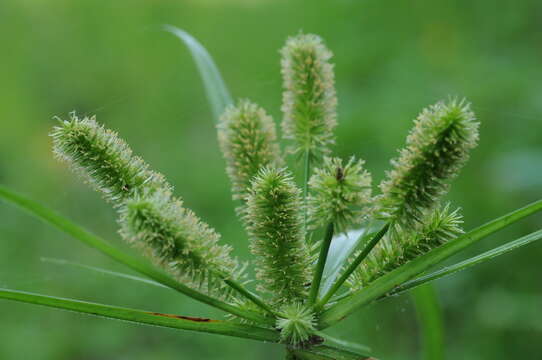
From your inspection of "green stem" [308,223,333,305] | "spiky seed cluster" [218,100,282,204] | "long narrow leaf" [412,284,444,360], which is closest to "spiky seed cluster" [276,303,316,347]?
"green stem" [308,223,333,305]

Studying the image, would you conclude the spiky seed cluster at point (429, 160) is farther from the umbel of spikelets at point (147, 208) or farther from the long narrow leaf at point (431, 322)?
the long narrow leaf at point (431, 322)

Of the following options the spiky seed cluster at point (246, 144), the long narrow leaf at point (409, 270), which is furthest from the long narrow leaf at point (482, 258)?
the spiky seed cluster at point (246, 144)

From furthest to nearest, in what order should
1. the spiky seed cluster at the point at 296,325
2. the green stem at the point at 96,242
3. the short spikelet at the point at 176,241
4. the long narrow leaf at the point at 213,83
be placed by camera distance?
the long narrow leaf at the point at 213,83, the spiky seed cluster at the point at 296,325, the short spikelet at the point at 176,241, the green stem at the point at 96,242

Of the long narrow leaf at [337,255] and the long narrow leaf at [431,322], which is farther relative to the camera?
the long narrow leaf at [431,322]

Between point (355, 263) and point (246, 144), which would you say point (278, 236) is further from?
point (246, 144)

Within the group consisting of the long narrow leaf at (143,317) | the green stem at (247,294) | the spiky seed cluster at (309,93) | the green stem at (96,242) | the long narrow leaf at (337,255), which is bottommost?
the long narrow leaf at (143,317)

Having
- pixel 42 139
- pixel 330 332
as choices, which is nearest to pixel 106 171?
pixel 330 332

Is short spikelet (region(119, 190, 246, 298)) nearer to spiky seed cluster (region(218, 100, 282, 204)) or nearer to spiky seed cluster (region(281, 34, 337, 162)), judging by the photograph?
spiky seed cluster (region(218, 100, 282, 204))
